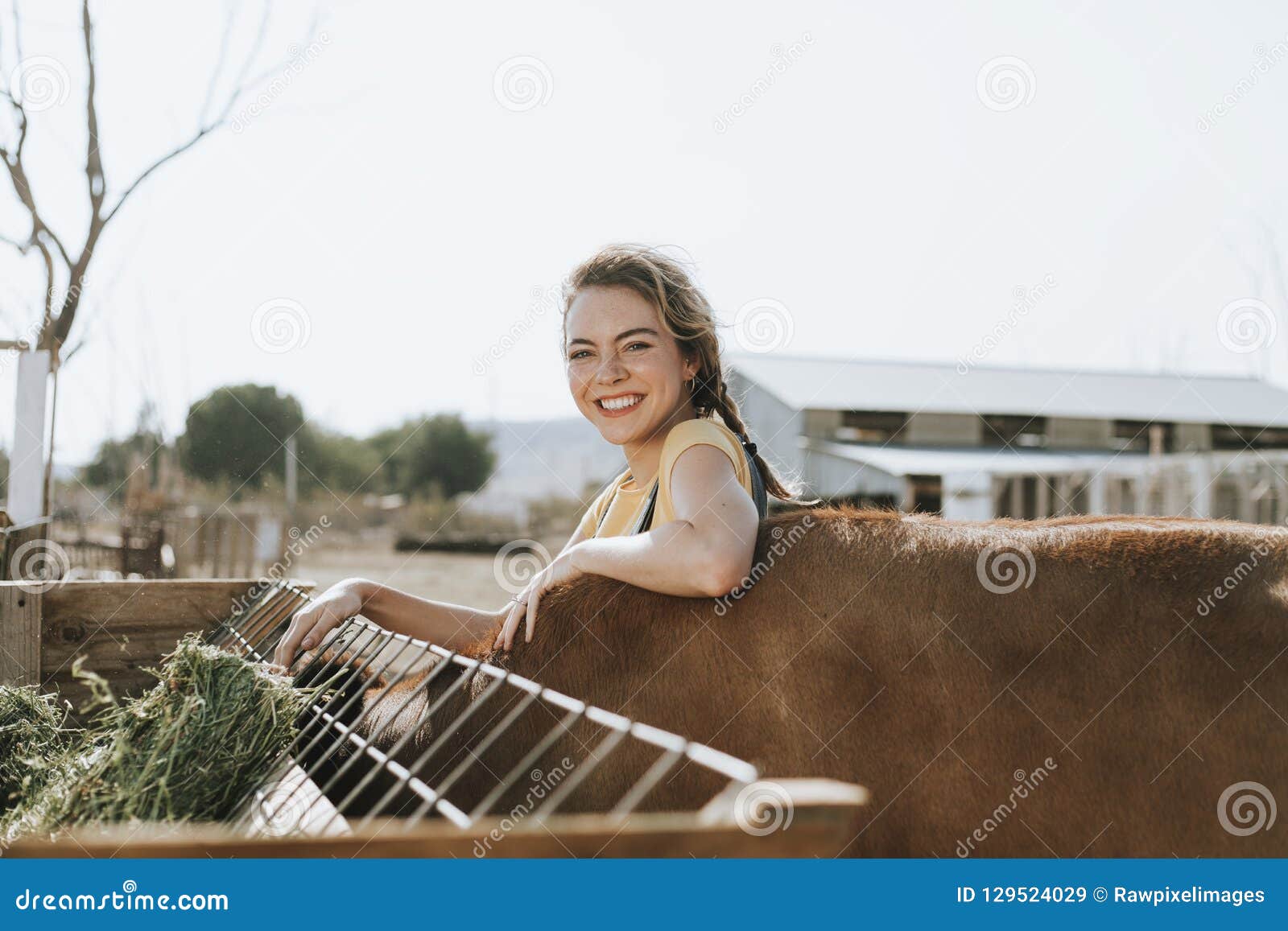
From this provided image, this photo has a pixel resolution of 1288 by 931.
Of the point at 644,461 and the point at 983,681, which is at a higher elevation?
the point at 644,461

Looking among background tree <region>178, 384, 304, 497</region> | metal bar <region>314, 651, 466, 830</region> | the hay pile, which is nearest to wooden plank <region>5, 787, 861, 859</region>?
metal bar <region>314, 651, 466, 830</region>

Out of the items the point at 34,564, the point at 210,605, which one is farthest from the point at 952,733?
the point at 34,564

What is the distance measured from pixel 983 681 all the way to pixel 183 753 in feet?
5.02

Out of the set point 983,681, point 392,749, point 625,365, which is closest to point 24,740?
point 392,749

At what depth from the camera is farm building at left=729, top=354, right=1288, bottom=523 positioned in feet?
62.0

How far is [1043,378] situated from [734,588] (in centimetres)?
2777

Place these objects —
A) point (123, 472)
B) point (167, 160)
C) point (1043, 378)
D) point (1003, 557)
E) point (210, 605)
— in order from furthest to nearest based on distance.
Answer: point (1043, 378)
point (123, 472)
point (167, 160)
point (210, 605)
point (1003, 557)

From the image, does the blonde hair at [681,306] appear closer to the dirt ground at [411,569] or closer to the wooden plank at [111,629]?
the wooden plank at [111,629]

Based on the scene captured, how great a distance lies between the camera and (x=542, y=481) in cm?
7094

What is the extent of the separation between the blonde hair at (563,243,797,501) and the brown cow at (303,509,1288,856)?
1.57ft

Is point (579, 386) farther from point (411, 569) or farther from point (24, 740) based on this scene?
point (411, 569)

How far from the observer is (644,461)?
2488 mm

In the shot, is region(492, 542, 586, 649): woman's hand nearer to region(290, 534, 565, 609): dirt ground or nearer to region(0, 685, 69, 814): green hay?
region(0, 685, 69, 814): green hay

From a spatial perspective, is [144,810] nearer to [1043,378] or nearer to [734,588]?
[734,588]
